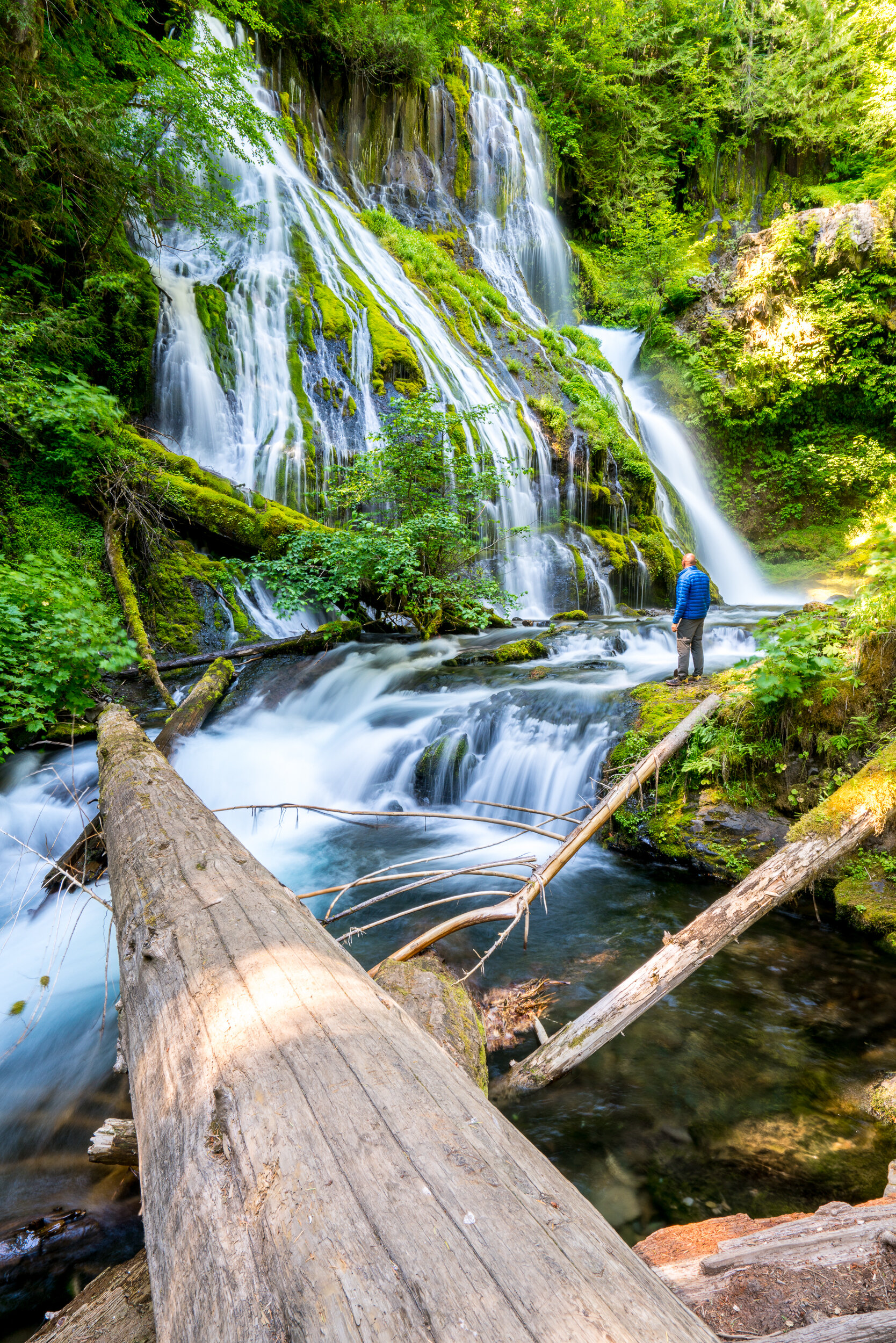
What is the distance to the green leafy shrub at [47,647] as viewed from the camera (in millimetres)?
4816

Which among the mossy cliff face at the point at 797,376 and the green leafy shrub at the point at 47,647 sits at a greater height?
the mossy cliff face at the point at 797,376

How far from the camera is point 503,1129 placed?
1017mm

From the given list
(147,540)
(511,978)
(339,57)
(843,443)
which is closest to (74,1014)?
(511,978)

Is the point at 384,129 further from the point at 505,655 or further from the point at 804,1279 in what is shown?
the point at 804,1279

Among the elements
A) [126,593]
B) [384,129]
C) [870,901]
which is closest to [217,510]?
[126,593]

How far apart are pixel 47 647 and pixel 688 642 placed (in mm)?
6355

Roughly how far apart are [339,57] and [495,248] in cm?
666

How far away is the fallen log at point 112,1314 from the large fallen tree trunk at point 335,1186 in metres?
0.46

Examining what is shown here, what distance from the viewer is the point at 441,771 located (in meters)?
6.34

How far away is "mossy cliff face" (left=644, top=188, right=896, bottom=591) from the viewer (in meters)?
16.4

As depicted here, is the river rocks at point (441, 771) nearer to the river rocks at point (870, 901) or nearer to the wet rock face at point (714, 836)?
the wet rock face at point (714, 836)

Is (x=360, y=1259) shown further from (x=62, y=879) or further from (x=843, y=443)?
(x=843, y=443)

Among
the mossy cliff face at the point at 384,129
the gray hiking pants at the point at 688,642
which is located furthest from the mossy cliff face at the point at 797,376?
the gray hiking pants at the point at 688,642

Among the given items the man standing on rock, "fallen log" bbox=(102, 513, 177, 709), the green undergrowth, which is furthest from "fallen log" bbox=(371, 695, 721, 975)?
the green undergrowth
